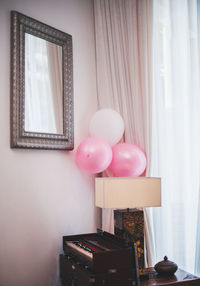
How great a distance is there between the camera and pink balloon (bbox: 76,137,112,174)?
6.91 ft

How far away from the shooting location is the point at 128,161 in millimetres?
2164

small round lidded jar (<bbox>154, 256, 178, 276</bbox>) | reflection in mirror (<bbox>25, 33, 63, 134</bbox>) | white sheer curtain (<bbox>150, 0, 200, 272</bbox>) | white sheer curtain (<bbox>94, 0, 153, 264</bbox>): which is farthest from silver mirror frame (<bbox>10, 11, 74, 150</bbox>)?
small round lidded jar (<bbox>154, 256, 178, 276</bbox>)

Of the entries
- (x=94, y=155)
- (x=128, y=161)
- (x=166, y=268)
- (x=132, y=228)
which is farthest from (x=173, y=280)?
(x=94, y=155)

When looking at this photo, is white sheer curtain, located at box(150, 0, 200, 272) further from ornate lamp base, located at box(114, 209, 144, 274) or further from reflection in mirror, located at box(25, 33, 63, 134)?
reflection in mirror, located at box(25, 33, 63, 134)

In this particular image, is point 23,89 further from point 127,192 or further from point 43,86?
point 127,192

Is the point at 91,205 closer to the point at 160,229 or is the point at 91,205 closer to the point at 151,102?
the point at 160,229

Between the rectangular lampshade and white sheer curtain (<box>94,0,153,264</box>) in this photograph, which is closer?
the rectangular lampshade

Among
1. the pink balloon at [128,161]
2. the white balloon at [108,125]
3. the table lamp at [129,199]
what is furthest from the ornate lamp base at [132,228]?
the white balloon at [108,125]

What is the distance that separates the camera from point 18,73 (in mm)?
2051

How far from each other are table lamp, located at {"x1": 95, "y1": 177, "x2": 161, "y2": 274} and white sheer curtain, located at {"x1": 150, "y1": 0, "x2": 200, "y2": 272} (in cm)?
37

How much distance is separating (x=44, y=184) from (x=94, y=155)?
407mm

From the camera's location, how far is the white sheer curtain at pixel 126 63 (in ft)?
7.98

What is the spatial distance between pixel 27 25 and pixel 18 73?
13.4 inches

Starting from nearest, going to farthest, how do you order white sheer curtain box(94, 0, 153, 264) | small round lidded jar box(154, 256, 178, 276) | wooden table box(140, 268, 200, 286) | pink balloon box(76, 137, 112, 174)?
wooden table box(140, 268, 200, 286), small round lidded jar box(154, 256, 178, 276), pink balloon box(76, 137, 112, 174), white sheer curtain box(94, 0, 153, 264)
